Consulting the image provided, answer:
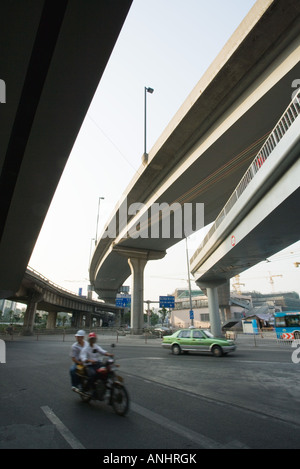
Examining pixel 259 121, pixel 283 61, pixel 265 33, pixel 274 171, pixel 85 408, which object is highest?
pixel 265 33

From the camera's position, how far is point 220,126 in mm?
15711

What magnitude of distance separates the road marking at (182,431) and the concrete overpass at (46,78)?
25.6 feet

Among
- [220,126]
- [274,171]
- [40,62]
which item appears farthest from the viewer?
[220,126]

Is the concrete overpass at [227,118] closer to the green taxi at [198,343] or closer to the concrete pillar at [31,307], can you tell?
the green taxi at [198,343]

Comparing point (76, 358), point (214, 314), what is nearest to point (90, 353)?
point (76, 358)

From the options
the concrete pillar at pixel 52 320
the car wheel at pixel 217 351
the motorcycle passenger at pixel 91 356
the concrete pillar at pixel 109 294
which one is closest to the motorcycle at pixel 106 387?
the motorcycle passenger at pixel 91 356

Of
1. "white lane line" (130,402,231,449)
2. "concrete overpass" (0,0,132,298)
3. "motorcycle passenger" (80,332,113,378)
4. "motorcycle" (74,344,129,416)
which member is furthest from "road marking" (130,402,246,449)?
"concrete overpass" (0,0,132,298)

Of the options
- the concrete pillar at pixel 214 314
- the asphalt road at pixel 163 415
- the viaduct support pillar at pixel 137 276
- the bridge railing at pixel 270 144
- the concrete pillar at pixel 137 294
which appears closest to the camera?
the asphalt road at pixel 163 415

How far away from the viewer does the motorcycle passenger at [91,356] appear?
5.39m

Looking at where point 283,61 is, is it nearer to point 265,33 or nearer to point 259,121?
point 265,33

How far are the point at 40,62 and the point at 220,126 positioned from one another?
1210 cm

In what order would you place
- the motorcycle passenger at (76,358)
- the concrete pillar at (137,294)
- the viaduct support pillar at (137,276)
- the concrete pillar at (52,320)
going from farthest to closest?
the concrete pillar at (52,320) < the viaduct support pillar at (137,276) < the concrete pillar at (137,294) < the motorcycle passenger at (76,358)

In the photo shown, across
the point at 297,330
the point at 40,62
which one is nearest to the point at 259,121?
the point at 40,62
